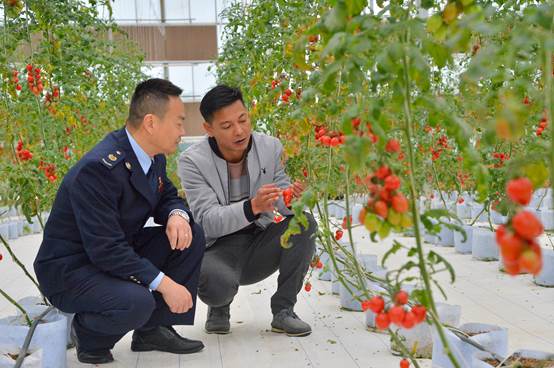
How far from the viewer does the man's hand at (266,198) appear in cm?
252

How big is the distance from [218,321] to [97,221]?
0.88 meters

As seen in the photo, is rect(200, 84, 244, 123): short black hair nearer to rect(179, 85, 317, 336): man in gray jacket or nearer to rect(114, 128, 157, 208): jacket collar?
rect(179, 85, 317, 336): man in gray jacket

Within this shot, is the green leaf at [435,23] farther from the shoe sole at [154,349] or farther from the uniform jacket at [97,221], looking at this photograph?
the shoe sole at [154,349]

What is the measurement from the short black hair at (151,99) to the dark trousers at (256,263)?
71 centimetres

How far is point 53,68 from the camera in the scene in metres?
3.11

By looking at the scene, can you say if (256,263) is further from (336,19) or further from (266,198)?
(336,19)

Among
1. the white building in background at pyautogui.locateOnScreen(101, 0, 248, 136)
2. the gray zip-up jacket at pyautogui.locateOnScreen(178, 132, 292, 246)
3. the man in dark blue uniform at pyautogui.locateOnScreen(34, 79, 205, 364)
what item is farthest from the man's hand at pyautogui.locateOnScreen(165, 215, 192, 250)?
the white building in background at pyautogui.locateOnScreen(101, 0, 248, 136)

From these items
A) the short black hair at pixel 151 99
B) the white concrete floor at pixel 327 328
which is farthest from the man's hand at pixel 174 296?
the short black hair at pixel 151 99

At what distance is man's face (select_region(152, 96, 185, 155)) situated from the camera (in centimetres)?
240

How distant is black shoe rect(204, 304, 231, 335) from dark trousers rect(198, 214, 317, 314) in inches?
2.3

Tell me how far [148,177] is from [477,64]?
1.78 m

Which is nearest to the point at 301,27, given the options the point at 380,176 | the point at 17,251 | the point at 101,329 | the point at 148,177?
the point at 148,177

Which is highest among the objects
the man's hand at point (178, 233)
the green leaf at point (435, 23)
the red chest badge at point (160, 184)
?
the green leaf at point (435, 23)

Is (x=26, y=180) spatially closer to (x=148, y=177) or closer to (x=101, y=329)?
(x=148, y=177)
